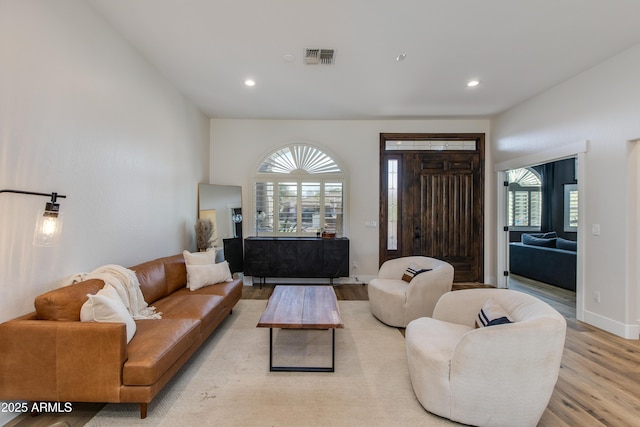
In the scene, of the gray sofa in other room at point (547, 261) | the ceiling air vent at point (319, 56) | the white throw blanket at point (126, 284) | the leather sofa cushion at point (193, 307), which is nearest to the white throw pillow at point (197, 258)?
the leather sofa cushion at point (193, 307)

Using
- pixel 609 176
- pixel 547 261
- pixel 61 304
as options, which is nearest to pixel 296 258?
pixel 61 304

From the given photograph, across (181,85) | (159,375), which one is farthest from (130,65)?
(159,375)

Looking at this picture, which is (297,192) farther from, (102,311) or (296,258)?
(102,311)

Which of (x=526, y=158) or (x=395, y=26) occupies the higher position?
(x=395, y=26)

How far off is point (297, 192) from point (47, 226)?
145 inches

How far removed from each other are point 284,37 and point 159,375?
306 cm

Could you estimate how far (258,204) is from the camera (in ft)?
17.5

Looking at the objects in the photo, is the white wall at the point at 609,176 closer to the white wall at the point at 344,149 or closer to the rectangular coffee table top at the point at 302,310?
the white wall at the point at 344,149

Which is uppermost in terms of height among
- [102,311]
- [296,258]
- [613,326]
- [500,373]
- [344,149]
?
[344,149]

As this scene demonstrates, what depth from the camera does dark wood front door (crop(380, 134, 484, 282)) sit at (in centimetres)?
524

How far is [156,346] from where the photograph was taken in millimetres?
1896

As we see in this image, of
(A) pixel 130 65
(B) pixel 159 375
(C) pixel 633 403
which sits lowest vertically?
(C) pixel 633 403

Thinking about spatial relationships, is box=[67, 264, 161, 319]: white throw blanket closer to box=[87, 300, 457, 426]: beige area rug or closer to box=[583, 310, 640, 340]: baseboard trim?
box=[87, 300, 457, 426]: beige area rug

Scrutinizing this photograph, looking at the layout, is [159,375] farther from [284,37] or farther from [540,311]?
[284,37]
